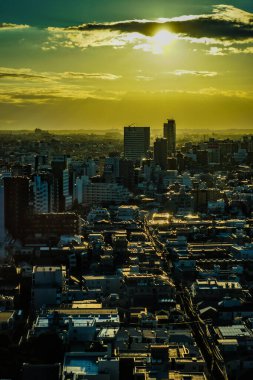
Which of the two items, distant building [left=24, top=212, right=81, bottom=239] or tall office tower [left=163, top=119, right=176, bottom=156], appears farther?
tall office tower [left=163, top=119, right=176, bottom=156]

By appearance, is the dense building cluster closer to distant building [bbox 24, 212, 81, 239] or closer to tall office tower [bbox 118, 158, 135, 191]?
distant building [bbox 24, 212, 81, 239]

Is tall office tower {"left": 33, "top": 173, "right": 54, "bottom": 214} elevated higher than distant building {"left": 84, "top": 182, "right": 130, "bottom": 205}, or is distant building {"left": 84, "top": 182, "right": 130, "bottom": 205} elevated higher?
tall office tower {"left": 33, "top": 173, "right": 54, "bottom": 214}

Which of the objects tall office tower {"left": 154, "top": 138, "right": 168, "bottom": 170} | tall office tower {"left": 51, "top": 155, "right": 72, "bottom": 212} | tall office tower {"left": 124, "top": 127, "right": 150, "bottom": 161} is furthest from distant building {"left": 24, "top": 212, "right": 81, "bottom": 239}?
tall office tower {"left": 124, "top": 127, "right": 150, "bottom": 161}

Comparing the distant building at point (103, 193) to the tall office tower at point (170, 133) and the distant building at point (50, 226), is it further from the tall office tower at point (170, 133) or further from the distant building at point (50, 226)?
the tall office tower at point (170, 133)

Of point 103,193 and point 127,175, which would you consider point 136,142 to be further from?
point 103,193

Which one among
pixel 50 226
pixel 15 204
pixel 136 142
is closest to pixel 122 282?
pixel 50 226

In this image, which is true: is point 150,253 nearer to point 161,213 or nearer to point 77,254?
point 77,254
